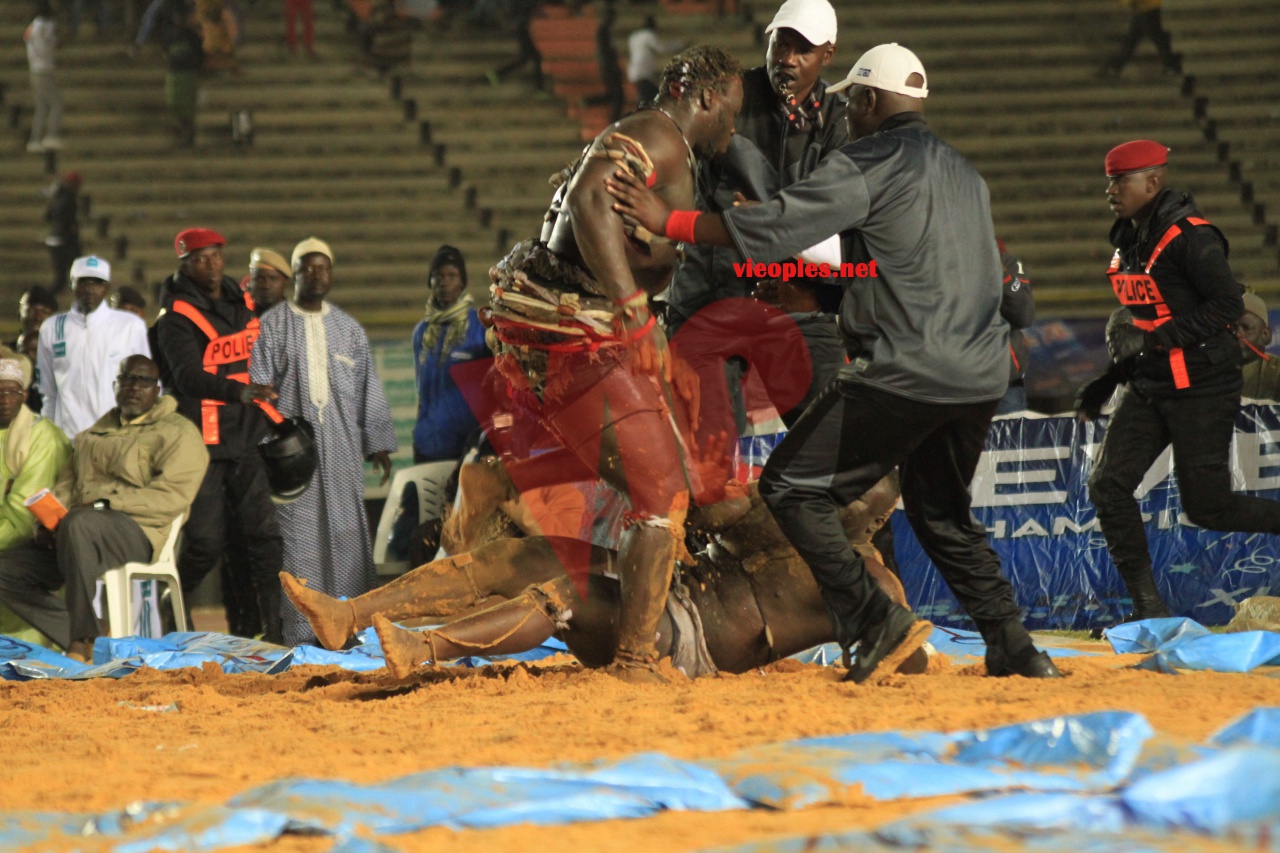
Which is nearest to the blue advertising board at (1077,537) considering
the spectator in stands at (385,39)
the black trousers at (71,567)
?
the black trousers at (71,567)

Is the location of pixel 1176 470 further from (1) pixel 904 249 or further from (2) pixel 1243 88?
(2) pixel 1243 88

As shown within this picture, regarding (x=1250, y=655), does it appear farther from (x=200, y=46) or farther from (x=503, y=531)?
(x=200, y=46)

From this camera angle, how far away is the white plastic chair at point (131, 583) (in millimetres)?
7273

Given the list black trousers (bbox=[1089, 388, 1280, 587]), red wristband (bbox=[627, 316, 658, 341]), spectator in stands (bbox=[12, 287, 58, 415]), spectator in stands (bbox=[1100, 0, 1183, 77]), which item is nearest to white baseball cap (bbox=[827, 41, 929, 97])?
red wristband (bbox=[627, 316, 658, 341])

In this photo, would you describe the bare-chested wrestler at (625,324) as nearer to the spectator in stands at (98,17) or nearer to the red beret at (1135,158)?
the red beret at (1135,158)

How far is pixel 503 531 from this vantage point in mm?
5668

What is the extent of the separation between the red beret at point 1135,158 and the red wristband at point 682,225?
3.02 meters

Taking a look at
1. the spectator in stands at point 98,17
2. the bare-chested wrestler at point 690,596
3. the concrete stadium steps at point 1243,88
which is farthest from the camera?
the spectator in stands at point 98,17

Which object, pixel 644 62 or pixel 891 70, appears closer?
pixel 891 70

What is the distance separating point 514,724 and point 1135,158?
166 inches

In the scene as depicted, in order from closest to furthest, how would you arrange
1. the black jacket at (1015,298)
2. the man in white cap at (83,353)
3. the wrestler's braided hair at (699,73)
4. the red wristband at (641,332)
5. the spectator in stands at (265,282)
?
the red wristband at (641,332)
the wrestler's braided hair at (699,73)
the black jacket at (1015,298)
the spectator in stands at (265,282)
the man in white cap at (83,353)

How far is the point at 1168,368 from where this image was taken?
21.6 ft

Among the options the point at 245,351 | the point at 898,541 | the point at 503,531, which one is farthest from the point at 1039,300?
the point at 503,531

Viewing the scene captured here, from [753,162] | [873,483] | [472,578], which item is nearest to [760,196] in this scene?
[753,162]
